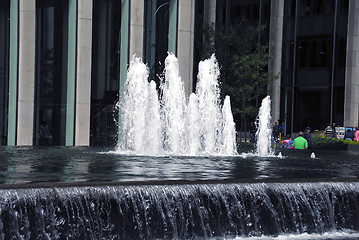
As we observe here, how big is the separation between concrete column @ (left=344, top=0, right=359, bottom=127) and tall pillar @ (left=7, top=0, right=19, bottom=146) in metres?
25.9

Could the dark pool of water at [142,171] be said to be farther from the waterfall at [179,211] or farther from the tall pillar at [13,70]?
the tall pillar at [13,70]

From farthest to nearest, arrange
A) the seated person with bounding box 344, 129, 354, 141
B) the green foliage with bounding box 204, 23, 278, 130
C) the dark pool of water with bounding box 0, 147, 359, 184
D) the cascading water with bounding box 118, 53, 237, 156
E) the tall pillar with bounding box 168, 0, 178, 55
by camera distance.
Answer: the green foliage with bounding box 204, 23, 278, 130
the seated person with bounding box 344, 129, 354, 141
the tall pillar with bounding box 168, 0, 178, 55
the cascading water with bounding box 118, 53, 237, 156
the dark pool of water with bounding box 0, 147, 359, 184

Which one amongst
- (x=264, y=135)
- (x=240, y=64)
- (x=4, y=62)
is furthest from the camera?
(x=240, y=64)

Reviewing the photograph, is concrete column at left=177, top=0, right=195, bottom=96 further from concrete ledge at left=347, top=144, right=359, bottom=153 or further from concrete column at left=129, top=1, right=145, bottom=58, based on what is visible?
concrete ledge at left=347, top=144, right=359, bottom=153

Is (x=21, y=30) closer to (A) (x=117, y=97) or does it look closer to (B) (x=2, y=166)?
(A) (x=117, y=97)

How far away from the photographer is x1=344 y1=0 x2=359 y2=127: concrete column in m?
40.4

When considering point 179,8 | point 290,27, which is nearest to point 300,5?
point 290,27

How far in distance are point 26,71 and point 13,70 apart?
1.57 feet

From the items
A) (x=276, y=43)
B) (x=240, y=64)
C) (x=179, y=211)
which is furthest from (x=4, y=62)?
(x=276, y=43)

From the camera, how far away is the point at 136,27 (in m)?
24.2

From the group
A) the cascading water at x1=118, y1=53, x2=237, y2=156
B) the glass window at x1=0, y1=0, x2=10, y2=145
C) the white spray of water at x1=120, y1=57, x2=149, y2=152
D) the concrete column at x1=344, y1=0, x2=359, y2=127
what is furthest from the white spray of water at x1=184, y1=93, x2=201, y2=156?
the concrete column at x1=344, y1=0, x2=359, y2=127

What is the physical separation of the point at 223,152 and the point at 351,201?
9.20 m

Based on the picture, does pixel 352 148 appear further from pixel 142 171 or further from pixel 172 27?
pixel 142 171

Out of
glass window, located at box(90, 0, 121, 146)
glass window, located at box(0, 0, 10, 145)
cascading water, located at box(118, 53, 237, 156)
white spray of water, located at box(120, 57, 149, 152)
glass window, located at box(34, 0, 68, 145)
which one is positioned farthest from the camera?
glass window, located at box(90, 0, 121, 146)
